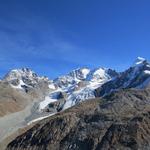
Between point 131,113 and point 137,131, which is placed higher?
point 131,113

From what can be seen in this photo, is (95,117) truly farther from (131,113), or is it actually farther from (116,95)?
(116,95)

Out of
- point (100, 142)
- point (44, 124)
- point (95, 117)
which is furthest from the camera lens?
point (44, 124)

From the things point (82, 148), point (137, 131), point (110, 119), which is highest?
point (110, 119)

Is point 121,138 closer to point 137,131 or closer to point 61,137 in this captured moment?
point 137,131

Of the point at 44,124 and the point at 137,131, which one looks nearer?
the point at 137,131

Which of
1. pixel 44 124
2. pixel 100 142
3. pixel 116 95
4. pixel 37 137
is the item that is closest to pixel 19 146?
Answer: pixel 37 137

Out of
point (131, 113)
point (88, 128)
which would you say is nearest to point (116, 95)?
point (131, 113)

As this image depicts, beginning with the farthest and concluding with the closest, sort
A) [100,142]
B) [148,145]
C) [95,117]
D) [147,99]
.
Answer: [147,99]
[95,117]
[100,142]
[148,145]
